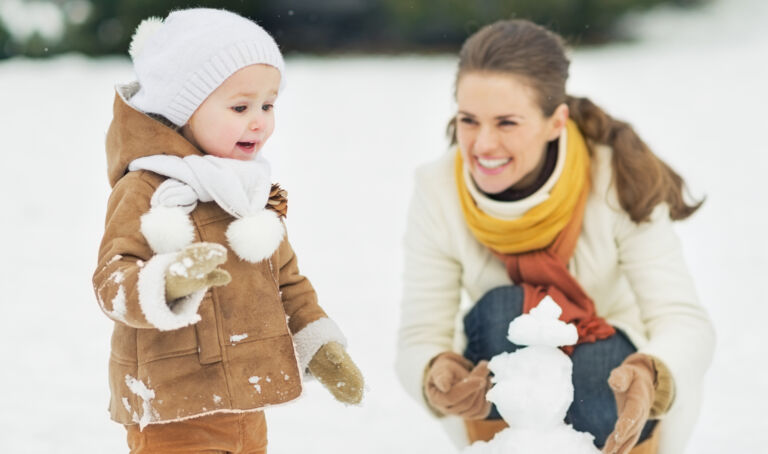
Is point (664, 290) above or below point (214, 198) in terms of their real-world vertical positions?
below

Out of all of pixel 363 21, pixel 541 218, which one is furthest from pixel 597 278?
pixel 363 21

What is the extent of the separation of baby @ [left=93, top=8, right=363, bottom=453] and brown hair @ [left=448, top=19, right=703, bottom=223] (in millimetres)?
837

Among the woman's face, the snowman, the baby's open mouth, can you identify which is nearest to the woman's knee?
the woman's face

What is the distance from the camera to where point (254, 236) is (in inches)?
60.6

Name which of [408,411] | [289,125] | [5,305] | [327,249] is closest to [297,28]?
[289,125]

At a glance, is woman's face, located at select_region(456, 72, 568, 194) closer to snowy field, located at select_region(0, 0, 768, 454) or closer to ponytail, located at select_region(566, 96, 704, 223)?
ponytail, located at select_region(566, 96, 704, 223)

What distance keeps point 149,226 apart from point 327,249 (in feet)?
10.1

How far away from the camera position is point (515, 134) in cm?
232

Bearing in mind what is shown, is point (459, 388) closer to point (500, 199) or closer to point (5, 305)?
point (500, 199)

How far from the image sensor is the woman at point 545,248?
2.32 metres

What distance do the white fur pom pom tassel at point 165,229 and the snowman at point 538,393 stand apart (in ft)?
2.15

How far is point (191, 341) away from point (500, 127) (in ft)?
3.45

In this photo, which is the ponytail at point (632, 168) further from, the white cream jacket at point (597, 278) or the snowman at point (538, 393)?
the snowman at point (538, 393)

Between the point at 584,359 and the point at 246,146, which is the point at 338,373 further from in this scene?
the point at 584,359
